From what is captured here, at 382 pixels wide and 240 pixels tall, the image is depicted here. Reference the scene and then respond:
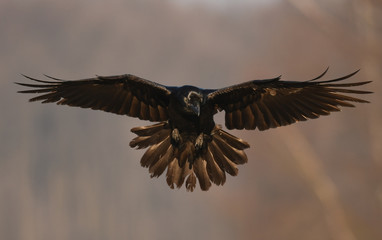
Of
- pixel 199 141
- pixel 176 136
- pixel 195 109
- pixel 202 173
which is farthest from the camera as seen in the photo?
pixel 202 173

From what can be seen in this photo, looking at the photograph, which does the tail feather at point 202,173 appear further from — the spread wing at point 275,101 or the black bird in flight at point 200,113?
the spread wing at point 275,101

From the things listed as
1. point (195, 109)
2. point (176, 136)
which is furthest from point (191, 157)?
point (195, 109)

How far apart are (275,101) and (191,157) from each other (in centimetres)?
230

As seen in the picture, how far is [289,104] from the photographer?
14867 millimetres

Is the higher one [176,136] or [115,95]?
[115,95]

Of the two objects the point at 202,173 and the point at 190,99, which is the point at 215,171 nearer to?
the point at 202,173

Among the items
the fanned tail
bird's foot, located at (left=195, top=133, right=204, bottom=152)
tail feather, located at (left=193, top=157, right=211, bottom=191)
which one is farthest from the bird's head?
tail feather, located at (left=193, top=157, right=211, bottom=191)

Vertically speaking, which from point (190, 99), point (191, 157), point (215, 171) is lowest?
point (215, 171)

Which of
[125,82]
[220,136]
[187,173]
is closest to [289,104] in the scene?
[220,136]

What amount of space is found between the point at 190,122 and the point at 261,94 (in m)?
1.90

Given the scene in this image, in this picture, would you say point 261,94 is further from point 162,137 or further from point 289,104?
point 162,137

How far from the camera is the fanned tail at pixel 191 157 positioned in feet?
49.5

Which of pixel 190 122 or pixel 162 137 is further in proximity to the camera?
pixel 162 137

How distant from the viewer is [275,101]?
587 inches
